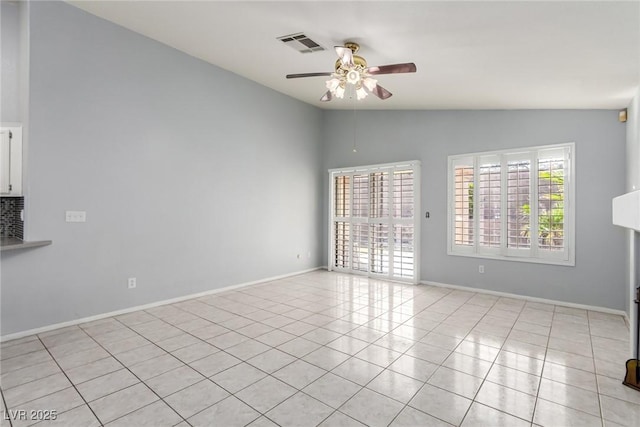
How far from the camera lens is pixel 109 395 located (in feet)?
7.14

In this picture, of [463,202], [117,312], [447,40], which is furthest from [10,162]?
[463,202]

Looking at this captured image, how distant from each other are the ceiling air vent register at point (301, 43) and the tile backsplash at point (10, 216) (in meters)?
3.35

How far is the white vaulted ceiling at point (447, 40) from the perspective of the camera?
2.32 m

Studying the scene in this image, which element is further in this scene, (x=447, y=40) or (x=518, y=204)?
(x=518, y=204)

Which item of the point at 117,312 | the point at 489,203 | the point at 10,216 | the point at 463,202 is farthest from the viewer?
the point at 463,202

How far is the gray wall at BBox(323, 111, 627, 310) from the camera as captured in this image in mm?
3979

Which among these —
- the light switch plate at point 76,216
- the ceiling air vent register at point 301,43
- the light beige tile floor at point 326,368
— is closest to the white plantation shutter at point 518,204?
the light beige tile floor at point 326,368

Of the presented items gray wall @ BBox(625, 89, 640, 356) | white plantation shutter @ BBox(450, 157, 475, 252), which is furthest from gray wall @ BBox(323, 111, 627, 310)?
gray wall @ BBox(625, 89, 640, 356)

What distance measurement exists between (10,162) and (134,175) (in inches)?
43.5

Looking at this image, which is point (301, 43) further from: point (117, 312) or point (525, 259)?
point (525, 259)

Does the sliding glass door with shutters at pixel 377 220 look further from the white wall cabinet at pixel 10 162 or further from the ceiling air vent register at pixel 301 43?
the white wall cabinet at pixel 10 162

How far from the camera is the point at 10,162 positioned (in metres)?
3.20

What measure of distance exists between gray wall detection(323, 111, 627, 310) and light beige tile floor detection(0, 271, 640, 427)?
523 millimetres

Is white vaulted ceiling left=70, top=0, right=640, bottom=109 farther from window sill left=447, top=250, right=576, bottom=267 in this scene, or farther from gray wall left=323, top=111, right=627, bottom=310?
window sill left=447, top=250, right=576, bottom=267
